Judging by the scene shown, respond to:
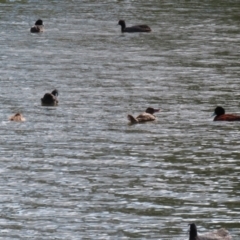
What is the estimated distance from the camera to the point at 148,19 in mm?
66438

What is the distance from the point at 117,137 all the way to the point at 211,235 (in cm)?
1083

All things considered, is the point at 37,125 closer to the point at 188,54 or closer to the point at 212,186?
the point at 212,186

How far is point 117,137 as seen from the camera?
29406 mm

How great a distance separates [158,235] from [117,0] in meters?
62.7

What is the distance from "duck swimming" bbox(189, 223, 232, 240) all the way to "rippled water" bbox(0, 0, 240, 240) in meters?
0.74

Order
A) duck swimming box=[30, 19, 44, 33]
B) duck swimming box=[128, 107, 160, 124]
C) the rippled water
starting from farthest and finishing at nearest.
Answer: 1. duck swimming box=[30, 19, 44, 33]
2. duck swimming box=[128, 107, 160, 124]
3. the rippled water

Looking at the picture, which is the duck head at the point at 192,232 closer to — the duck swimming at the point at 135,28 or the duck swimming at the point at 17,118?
the duck swimming at the point at 17,118

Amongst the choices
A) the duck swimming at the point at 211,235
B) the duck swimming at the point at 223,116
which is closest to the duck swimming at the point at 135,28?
the duck swimming at the point at 223,116

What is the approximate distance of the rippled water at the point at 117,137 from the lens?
20922 mm

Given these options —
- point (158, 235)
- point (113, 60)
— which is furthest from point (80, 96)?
point (158, 235)

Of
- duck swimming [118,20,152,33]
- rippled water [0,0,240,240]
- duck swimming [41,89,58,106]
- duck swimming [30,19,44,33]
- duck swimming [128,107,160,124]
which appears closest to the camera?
rippled water [0,0,240,240]

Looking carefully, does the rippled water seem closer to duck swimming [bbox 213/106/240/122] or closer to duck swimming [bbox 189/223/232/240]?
duck swimming [bbox 213/106/240/122]

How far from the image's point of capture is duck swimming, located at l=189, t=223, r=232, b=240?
1841 cm

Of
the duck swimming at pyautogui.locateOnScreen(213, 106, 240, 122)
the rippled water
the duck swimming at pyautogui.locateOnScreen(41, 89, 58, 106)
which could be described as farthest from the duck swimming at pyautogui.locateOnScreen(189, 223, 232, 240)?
the duck swimming at pyautogui.locateOnScreen(41, 89, 58, 106)
